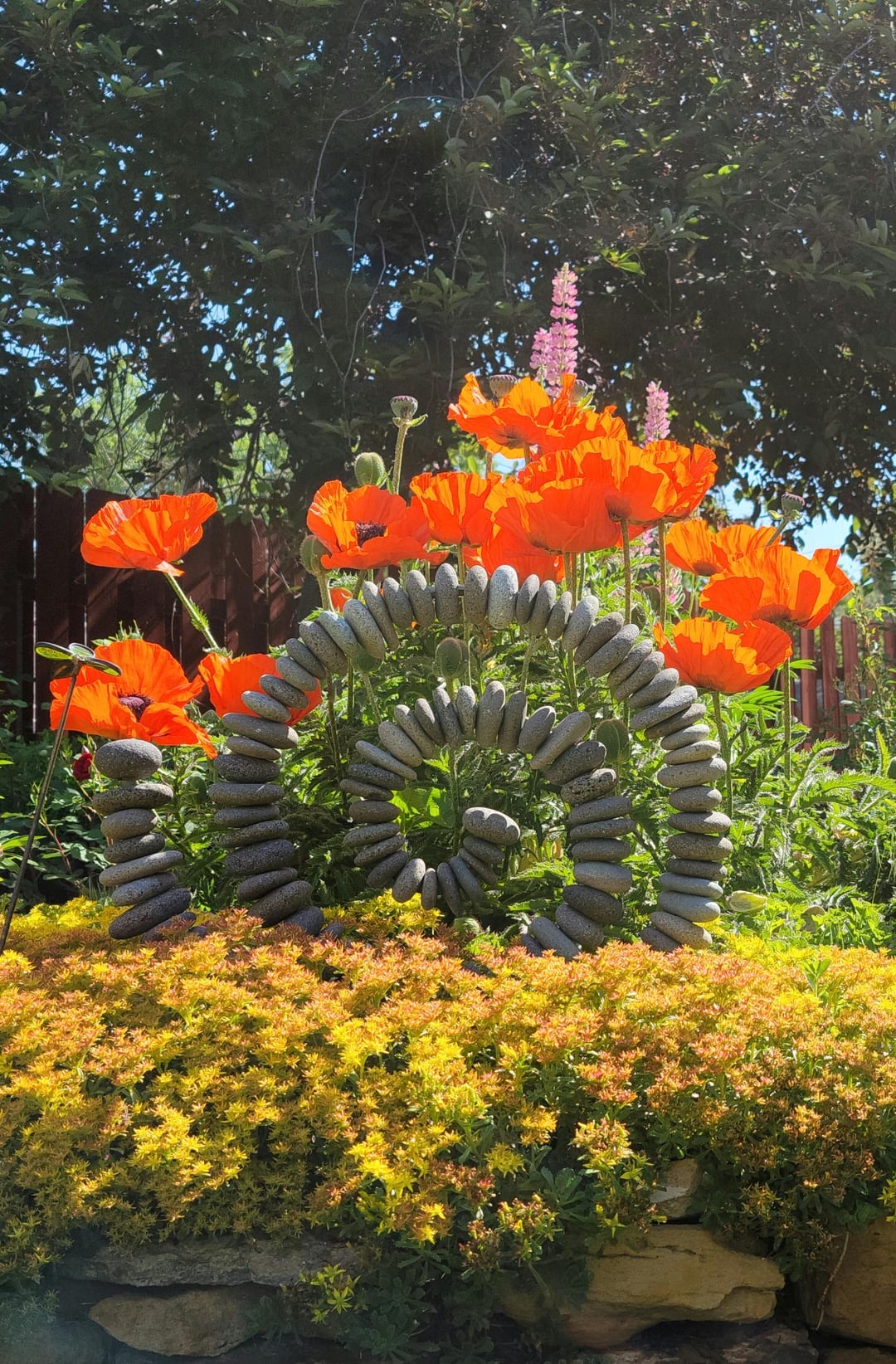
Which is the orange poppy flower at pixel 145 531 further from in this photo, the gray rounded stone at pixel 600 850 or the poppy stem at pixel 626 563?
the gray rounded stone at pixel 600 850

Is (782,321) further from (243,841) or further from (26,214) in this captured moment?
(243,841)

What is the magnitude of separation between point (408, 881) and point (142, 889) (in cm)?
43

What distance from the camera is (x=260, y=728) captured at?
2012 millimetres

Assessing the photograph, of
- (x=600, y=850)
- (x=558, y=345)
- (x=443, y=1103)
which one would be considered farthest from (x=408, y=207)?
(x=443, y=1103)

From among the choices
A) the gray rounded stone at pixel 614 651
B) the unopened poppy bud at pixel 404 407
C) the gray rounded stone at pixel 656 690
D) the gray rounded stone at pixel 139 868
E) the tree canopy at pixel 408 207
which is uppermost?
the tree canopy at pixel 408 207

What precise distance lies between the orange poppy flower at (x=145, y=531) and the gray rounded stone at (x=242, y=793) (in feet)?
1.33

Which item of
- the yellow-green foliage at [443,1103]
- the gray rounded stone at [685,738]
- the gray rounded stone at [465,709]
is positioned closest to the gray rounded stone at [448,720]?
the gray rounded stone at [465,709]

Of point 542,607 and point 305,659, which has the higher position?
point 542,607

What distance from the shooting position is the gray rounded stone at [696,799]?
1.94 metres

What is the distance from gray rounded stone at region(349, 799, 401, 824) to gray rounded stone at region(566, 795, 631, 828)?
→ 29cm

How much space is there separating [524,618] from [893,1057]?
2.89ft

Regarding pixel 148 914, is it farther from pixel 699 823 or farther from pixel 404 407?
pixel 404 407

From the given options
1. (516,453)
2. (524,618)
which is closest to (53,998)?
(524,618)

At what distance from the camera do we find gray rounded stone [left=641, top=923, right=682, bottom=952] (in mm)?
1909
